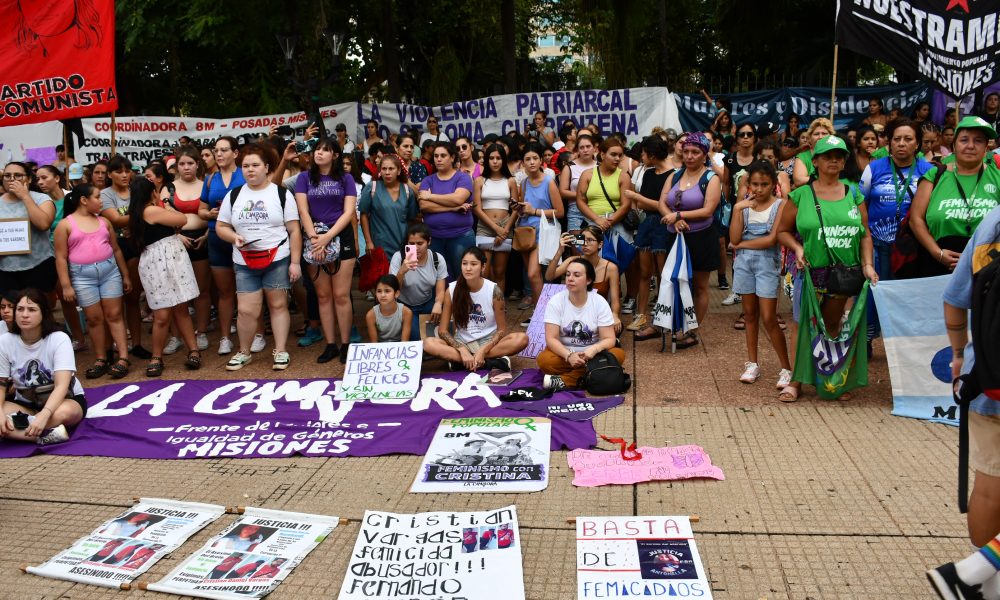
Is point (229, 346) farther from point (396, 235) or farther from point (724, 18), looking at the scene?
point (724, 18)

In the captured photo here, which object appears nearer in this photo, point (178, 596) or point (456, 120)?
point (178, 596)

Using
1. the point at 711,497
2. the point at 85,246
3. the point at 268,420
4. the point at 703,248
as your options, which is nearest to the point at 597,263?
the point at 703,248

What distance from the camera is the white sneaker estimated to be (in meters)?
5.63

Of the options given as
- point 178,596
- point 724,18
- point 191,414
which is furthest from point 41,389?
point 724,18

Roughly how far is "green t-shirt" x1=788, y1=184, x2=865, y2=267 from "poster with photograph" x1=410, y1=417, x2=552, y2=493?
2163 millimetres

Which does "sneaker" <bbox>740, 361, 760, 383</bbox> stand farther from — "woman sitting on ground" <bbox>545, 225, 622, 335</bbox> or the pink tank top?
the pink tank top

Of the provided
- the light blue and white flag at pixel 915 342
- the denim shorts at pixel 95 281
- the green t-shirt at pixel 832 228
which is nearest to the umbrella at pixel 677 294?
the green t-shirt at pixel 832 228

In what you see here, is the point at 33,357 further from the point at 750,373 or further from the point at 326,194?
the point at 750,373

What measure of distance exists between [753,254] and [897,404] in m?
1.43

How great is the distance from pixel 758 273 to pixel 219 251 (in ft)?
15.5

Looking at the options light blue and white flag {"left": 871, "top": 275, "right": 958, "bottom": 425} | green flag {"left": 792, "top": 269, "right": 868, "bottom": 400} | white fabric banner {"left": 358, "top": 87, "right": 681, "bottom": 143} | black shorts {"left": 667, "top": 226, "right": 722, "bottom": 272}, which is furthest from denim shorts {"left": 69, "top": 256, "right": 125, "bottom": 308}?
white fabric banner {"left": 358, "top": 87, "right": 681, "bottom": 143}

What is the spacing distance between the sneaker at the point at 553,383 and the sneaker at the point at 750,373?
4.49 ft

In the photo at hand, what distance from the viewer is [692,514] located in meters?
4.21

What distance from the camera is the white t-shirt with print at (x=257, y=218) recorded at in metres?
7.07
